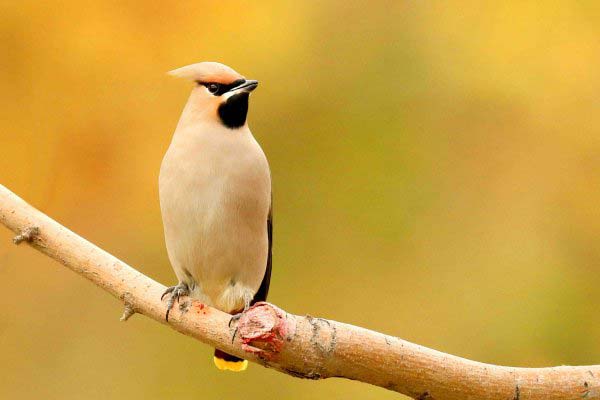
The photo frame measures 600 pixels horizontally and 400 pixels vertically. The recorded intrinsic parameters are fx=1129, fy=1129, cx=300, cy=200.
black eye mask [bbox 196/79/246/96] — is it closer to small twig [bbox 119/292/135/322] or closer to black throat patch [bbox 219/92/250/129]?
black throat patch [bbox 219/92/250/129]

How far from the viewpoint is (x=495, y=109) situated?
734 centimetres

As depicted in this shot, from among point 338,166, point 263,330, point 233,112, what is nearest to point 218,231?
point 233,112

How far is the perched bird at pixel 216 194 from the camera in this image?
172 inches

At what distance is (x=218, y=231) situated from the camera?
4.42 meters

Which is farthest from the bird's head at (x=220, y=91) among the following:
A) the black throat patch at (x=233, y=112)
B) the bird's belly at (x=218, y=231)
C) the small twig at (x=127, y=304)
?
the small twig at (x=127, y=304)

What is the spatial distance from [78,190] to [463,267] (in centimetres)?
245

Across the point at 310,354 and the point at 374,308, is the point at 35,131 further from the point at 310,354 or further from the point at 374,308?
the point at 310,354

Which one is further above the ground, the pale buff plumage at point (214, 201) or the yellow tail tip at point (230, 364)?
the pale buff plumage at point (214, 201)

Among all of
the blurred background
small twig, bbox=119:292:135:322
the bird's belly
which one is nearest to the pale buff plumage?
the bird's belly

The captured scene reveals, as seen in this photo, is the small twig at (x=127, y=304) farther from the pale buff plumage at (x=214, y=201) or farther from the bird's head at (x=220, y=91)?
the bird's head at (x=220, y=91)

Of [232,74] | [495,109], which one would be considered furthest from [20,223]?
[495,109]

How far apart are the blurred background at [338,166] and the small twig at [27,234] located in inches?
115

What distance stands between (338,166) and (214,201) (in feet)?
9.41

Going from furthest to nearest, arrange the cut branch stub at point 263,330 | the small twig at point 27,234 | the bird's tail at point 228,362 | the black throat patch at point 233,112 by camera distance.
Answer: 1. the bird's tail at point 228,362
2. the black throat patch at point 233,112
3. the small twig at point 27,234
4. the cut branch stub at point 263,330
